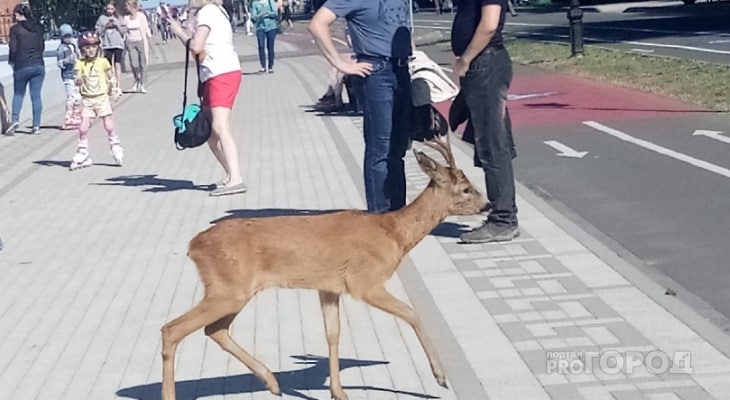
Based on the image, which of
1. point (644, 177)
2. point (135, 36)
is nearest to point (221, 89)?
point (644, 177)

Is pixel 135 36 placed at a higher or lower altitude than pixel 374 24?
lower

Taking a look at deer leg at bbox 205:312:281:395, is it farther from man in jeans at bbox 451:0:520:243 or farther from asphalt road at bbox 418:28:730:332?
man in jeans at bbox 451:0:520:243

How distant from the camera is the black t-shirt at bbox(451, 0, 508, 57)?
9180 mm

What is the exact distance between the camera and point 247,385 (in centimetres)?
652

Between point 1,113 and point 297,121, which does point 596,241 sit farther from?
point 1,113

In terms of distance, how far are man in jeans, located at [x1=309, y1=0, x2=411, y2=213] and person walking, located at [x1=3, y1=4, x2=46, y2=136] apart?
1122cm

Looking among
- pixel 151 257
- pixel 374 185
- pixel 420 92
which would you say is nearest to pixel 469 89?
pixel 420 92

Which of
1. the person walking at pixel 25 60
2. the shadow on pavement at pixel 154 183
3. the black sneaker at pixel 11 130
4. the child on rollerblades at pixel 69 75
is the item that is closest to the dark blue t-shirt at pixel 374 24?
the shadow on pavement at pixel 154 183

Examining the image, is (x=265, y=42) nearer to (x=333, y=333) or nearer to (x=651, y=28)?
(x=651, y=28)

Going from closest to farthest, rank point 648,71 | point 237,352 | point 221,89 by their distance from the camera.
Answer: point 237,352
point 221,89
point 648,71

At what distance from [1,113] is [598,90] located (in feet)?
30.7

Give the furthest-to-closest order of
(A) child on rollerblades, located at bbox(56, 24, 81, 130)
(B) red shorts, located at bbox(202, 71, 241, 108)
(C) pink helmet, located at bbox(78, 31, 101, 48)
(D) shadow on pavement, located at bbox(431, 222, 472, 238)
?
(A) child on rollerblades, located at bbox(56, 24, 81, 130)
(C) pink helmet, located at bbox(78, 31, 101, 48)
(B) red shorts, located at bbox(202, 71, 241, 108)
(D) shadow on pavement, located at bbox(431, 222, 472, 238)

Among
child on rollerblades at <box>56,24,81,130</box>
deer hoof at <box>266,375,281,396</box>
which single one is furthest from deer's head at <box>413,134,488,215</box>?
child on rollerblades at <box>56,24,81,130</box>

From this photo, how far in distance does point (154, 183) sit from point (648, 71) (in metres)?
11.5
